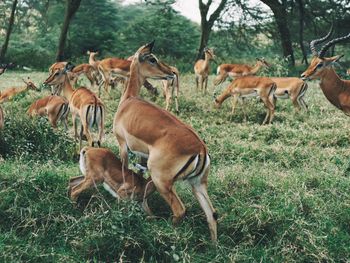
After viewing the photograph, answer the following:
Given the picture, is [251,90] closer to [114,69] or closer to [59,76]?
[114,69]

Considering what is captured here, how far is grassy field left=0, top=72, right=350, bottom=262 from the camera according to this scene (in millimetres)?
3945

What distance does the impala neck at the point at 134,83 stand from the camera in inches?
215

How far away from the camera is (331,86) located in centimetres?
801

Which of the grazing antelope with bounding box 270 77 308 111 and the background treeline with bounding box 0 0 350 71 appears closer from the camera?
the grazing antelope with bounding box 270 77 308 111

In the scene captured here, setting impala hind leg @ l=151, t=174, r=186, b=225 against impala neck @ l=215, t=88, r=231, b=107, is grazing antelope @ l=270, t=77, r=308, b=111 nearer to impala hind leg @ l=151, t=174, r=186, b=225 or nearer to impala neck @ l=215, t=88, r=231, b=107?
impala neck @ l=215, t=88, r=231, b=107

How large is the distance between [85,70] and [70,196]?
9.14m

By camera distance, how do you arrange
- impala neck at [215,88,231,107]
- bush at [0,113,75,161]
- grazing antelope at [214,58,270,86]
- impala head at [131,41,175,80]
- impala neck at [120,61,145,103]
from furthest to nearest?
grazing antelope at [214,58,270,86], impala neck at [215,88,231,107], bush at [0,113,75,161], impala head at [131,41,175,80], impala neck at [120,61,145,103]

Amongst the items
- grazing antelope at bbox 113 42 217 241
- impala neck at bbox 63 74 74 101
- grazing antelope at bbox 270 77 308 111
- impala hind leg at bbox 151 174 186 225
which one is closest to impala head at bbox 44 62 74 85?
impala neck at bbox 63 74 74 101

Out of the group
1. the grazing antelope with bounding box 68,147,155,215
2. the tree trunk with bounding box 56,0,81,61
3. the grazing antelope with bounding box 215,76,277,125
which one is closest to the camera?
the grazing antelope with bounding box 68,147,155,215

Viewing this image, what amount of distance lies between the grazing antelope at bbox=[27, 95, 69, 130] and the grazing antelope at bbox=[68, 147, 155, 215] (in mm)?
2808

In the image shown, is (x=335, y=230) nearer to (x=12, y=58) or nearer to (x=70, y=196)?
(x=70, y=196)

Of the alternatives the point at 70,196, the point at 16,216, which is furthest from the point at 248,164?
the point at 16,216

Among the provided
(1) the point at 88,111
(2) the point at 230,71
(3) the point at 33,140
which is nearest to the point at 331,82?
(1) the point at 88,111

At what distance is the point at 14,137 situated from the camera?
6.09m
